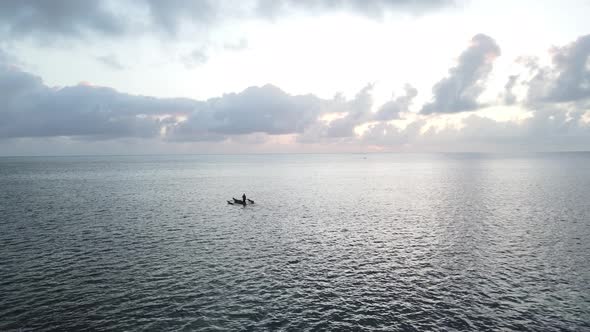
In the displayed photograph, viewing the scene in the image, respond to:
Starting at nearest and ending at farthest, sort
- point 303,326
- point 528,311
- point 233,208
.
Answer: point 303,326
point 528,311
point 233,208

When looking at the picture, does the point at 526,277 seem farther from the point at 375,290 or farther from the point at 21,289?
Result: the point at 21,289

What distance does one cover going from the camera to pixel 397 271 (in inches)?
1670

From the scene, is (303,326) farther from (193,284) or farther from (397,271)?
(397,271)

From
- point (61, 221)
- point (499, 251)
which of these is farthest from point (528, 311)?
point (61, 221)

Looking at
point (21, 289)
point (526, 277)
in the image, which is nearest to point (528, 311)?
point (526, 277)

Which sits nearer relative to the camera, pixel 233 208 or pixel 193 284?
pixel 193 284

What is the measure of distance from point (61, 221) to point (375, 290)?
6360cm

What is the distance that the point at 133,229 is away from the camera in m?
62.8

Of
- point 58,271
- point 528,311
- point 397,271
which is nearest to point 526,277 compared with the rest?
point 528,311

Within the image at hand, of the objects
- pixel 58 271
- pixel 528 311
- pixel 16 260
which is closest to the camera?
pixel 528 311

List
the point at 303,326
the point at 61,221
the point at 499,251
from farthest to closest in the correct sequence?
the point at 61,221, the point at 499,251, the point at 303,326

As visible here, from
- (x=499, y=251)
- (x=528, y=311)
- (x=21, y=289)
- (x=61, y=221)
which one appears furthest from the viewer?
(x=61, y=221)

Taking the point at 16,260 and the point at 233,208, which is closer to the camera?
the point at 16,260

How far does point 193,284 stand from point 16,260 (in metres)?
25.3
